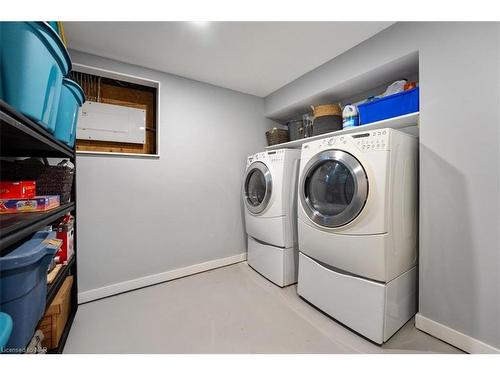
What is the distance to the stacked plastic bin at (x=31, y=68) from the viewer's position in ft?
2.01

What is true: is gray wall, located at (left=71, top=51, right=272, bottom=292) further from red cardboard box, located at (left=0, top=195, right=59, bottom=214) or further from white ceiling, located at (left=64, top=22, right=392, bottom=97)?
red cardboard box, located at (left=0, top=195, right=59, bottom=214)

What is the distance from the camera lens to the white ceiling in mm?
1409

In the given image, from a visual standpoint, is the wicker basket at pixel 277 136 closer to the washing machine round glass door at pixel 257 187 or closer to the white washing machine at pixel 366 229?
the washing machine round glass door at pixel 257 187

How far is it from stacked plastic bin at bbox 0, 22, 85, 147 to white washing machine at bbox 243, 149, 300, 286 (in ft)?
4.98

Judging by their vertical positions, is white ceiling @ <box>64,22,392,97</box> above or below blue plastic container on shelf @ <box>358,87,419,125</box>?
above

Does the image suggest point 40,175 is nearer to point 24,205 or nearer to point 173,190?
point 24,205

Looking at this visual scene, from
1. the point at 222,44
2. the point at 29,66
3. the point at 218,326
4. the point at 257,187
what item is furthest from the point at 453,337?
the point at 222,44

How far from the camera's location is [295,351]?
1.17 meters

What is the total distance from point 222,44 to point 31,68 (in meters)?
1.29

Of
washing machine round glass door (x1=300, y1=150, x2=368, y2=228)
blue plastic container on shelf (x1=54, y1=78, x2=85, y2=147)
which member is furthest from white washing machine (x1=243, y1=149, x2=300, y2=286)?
blue plastic container on shelf (x1=54, y1=78, x2=85, y2=147)

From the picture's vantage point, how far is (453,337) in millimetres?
1190

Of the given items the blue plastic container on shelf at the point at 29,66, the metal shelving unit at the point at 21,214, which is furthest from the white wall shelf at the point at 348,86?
the metal shelving unit at the point at 21,214

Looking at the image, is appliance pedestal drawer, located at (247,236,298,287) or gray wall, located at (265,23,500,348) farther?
appliance pedestal drawer, located at (247,236,298,287)
